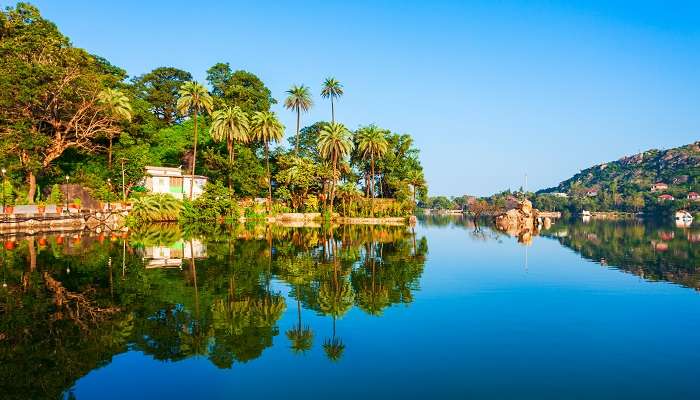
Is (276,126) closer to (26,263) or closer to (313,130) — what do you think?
(313,130)

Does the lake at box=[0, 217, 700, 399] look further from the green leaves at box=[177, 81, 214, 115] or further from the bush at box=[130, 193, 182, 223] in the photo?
the green leaves at box=[177, 81, 214, 115]

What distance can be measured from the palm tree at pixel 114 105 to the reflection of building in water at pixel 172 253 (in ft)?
93.8

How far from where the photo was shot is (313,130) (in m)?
99.1

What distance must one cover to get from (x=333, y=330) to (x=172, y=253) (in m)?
18.6

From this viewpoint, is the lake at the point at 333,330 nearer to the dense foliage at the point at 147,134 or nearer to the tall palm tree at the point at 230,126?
the dense foliage at the point at 147,134

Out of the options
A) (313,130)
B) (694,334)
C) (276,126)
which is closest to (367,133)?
(276,126)

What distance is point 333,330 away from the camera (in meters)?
13.9

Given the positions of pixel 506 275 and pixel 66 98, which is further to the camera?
pixel 66 98

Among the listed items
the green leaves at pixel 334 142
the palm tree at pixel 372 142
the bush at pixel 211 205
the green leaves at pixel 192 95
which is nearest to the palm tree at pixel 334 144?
the green leaves at pixel 334 142

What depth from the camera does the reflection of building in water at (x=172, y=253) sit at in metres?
25.2

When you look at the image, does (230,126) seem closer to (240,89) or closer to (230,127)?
(230,127)

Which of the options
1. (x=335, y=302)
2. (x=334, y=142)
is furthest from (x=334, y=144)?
(x=335, y=302)

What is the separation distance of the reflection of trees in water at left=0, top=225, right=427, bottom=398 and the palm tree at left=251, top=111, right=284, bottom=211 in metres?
38.8

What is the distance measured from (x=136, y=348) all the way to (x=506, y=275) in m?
19.4
